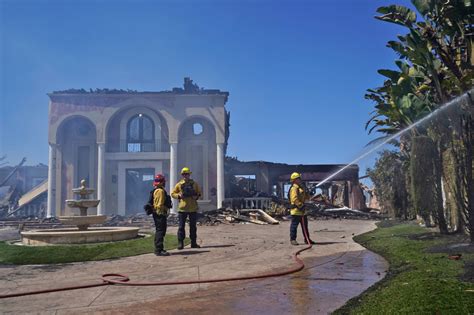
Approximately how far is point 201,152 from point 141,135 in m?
4.59

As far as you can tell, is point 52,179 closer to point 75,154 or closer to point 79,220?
point 75,154

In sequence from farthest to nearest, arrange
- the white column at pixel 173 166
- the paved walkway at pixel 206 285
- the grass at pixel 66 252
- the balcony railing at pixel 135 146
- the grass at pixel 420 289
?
1. the balcony railing at pixel 135 146
2. the white column at pixel 173 166
3. the grass at pixel 66 252
4. the paved walkway at pixel 206 285
5. the grass at pixel 420 289

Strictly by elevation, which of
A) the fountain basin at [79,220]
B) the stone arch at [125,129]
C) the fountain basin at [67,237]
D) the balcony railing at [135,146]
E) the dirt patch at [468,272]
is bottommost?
the dirt patch at [468,272]

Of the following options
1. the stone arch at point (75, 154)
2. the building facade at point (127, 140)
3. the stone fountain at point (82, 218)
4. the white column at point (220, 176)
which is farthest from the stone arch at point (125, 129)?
the stone fountain at point (82, 218)

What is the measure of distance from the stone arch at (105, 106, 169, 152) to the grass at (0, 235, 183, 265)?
19.4m

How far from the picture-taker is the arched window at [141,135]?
28.3 meters

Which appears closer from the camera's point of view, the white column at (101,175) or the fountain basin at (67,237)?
the fountain basin at (67,237)

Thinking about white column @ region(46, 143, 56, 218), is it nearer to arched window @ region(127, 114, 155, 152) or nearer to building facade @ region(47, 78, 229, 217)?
building facade @ region(47, 78, 229, 217)

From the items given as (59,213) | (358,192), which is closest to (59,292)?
(59,213)

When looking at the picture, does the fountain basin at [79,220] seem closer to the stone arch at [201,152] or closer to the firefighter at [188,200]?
the firefighter at [188,200]

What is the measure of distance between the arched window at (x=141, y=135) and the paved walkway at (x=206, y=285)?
71.1 ft

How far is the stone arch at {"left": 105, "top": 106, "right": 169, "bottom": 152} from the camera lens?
27.6 meters

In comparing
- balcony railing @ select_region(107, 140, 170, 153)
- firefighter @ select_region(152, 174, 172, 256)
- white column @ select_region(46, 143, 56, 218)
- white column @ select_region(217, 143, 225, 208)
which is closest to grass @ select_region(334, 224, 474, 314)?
firefighter @ select_region(152, 174, 172, 256)

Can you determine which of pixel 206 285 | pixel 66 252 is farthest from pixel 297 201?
pixel 66 252
